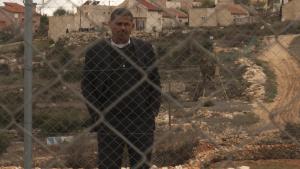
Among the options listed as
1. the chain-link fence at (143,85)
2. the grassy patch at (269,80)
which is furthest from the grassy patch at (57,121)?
the grassy patch at (269,80)

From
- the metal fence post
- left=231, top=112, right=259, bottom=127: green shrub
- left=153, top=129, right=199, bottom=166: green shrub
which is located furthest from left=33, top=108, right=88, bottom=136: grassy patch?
the metal fence post

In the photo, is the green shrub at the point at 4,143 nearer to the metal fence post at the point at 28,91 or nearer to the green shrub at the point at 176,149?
the green shrub at the point at 176,149

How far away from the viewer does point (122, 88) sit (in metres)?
2.86

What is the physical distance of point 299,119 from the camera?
40.3 ft

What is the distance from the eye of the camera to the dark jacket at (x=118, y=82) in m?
2.85

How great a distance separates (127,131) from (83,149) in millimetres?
4966

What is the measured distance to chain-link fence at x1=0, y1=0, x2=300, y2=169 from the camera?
2.36 m

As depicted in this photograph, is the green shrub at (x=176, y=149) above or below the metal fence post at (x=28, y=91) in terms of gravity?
below

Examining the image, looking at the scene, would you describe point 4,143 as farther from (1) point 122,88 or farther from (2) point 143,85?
(1) point 122,88

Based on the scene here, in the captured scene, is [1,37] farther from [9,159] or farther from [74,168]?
[9,159]

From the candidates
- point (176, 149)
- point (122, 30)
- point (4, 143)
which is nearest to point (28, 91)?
point (122, 30)

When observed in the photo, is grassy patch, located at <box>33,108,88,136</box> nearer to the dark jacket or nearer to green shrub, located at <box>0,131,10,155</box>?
green shrub, located at <box>0,131,10,155</box>

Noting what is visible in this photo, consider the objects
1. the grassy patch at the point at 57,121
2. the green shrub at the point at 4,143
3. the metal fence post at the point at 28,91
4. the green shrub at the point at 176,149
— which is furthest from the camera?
the green shrub at the point at 176,149

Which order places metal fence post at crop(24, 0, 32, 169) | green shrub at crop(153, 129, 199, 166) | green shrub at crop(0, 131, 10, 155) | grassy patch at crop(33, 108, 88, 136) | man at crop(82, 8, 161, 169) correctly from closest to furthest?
metal fence post at crop(24, 0, 32, 169)
man at crop(82, 8, 161, 169)
green shrub at crop(0, 131, 10, 155)
grassy patch at crop(33, 108, 88, 136)
green shrub at crop(153, 129, 199, 166)
